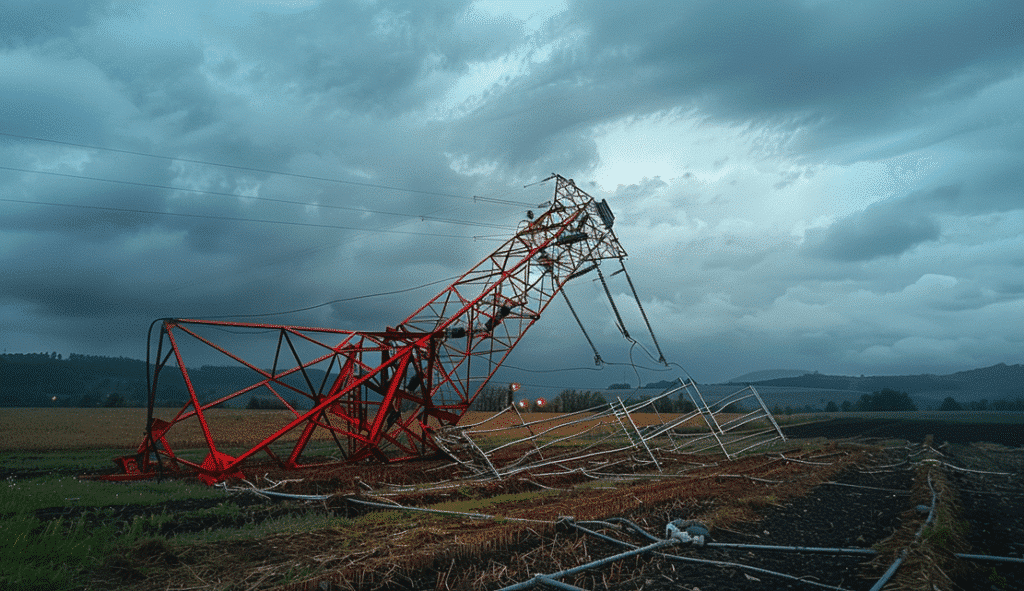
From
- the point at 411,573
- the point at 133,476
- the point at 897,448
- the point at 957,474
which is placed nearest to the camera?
the point at 411,573

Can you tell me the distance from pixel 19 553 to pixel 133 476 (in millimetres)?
8915

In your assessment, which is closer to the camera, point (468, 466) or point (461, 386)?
point (468, 466)

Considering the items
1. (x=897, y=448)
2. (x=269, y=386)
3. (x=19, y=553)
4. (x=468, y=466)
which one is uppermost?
(x=269, y=386)

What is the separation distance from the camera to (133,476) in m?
13.3

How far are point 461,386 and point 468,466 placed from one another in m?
5.26

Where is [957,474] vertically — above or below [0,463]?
below

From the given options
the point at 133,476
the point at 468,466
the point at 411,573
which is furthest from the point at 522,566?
the point at 133,476

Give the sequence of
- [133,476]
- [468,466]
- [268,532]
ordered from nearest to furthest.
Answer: [268,532]
[133,476]
[468,466]

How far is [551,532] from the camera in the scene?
6.69m

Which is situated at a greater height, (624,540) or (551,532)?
(551,532)

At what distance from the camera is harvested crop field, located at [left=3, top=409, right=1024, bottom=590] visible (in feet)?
17.6

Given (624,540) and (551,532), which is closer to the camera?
(624,540)

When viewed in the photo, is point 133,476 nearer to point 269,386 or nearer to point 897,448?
point 269,386

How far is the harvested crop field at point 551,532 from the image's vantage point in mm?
5363
